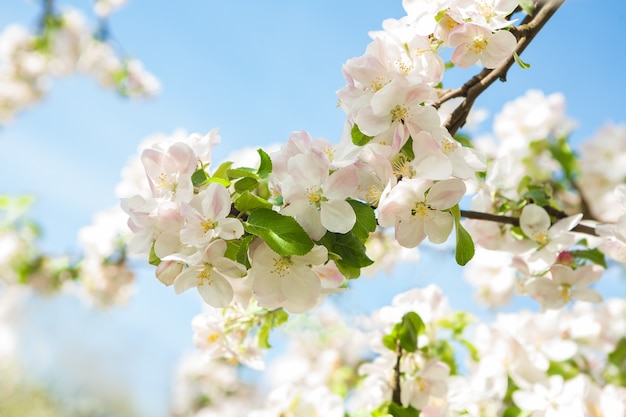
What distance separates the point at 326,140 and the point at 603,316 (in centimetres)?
144

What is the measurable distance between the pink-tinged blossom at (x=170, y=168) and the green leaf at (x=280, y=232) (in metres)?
0.10

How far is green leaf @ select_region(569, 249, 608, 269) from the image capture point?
0.81m

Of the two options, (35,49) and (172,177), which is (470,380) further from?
(35,49)

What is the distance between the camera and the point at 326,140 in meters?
0.61

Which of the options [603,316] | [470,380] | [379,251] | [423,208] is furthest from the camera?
[379,251]

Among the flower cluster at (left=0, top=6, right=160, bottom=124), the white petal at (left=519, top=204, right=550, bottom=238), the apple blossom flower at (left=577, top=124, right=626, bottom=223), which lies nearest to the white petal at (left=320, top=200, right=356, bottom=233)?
the white petal at (left=519, top=204, right=550, bottom=238)

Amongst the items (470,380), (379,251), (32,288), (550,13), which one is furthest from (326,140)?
(32,288)

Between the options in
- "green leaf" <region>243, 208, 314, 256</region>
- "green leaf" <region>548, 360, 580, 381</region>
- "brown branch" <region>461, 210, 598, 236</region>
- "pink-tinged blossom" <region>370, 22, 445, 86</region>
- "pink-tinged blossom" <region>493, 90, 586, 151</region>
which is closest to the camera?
"green leaf" <region>243, 208, 314, 256</region>

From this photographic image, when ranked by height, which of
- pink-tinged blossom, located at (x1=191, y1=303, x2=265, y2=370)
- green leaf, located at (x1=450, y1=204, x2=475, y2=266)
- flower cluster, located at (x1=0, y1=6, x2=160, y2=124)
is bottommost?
pink-tinged blossom, located at (x1=191, y1=303, x2=265, y2=370)

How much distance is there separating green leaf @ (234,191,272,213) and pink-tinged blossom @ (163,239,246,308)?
1.5 inches

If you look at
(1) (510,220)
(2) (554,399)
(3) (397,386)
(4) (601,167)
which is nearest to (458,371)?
(2) (554,399)

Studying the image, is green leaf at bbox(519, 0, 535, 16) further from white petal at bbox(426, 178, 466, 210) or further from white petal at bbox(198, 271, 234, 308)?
white petal at bbox(198, 271, 234, 308)

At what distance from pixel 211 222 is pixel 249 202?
0.14 ft

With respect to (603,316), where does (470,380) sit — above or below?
above
